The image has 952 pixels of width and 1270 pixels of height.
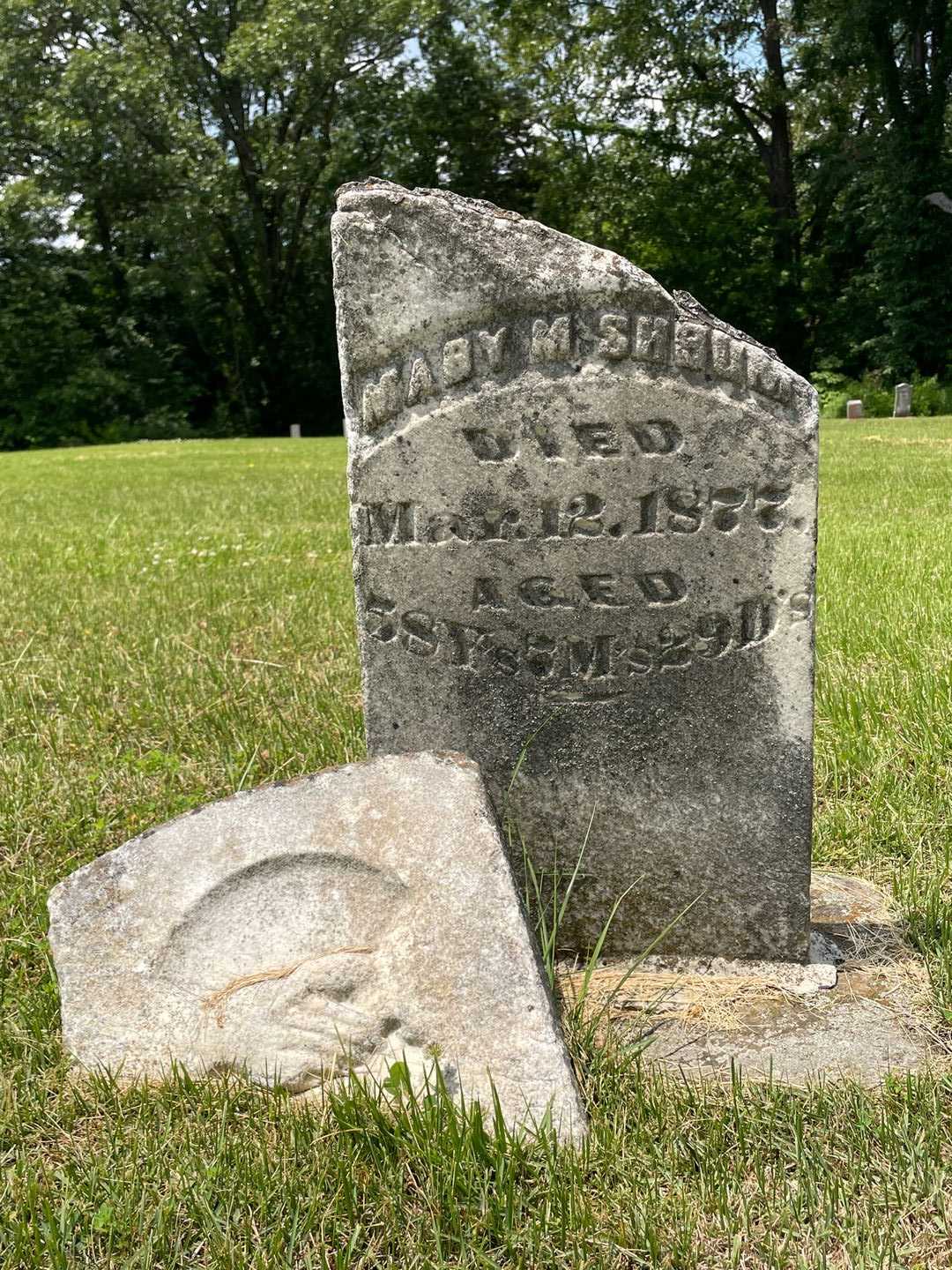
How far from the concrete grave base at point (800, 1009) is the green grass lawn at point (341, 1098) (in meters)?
0.10

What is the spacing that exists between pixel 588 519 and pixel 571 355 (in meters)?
0.37

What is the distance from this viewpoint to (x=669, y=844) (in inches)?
105

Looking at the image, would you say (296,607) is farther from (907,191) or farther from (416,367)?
(907,191)

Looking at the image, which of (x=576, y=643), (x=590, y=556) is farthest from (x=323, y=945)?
(x=590, y=556)

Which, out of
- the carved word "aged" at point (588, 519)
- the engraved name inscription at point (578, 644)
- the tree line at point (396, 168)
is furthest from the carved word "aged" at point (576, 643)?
the tree line at point (396, 168)

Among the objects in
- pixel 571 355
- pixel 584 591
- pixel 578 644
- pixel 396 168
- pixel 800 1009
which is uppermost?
pixel 396 168

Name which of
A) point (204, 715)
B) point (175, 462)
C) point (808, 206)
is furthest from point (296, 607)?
point (808, 206)

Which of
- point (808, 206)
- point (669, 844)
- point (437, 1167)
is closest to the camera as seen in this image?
point (437, 1167)

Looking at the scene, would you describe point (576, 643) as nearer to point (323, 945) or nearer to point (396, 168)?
point (323, 945)

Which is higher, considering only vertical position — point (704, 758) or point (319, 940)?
point (704, 758)

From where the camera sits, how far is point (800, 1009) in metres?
2.50

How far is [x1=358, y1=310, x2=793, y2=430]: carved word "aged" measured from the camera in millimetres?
2439

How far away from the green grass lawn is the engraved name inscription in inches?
33.6

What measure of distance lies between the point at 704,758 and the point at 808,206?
33.6 m
